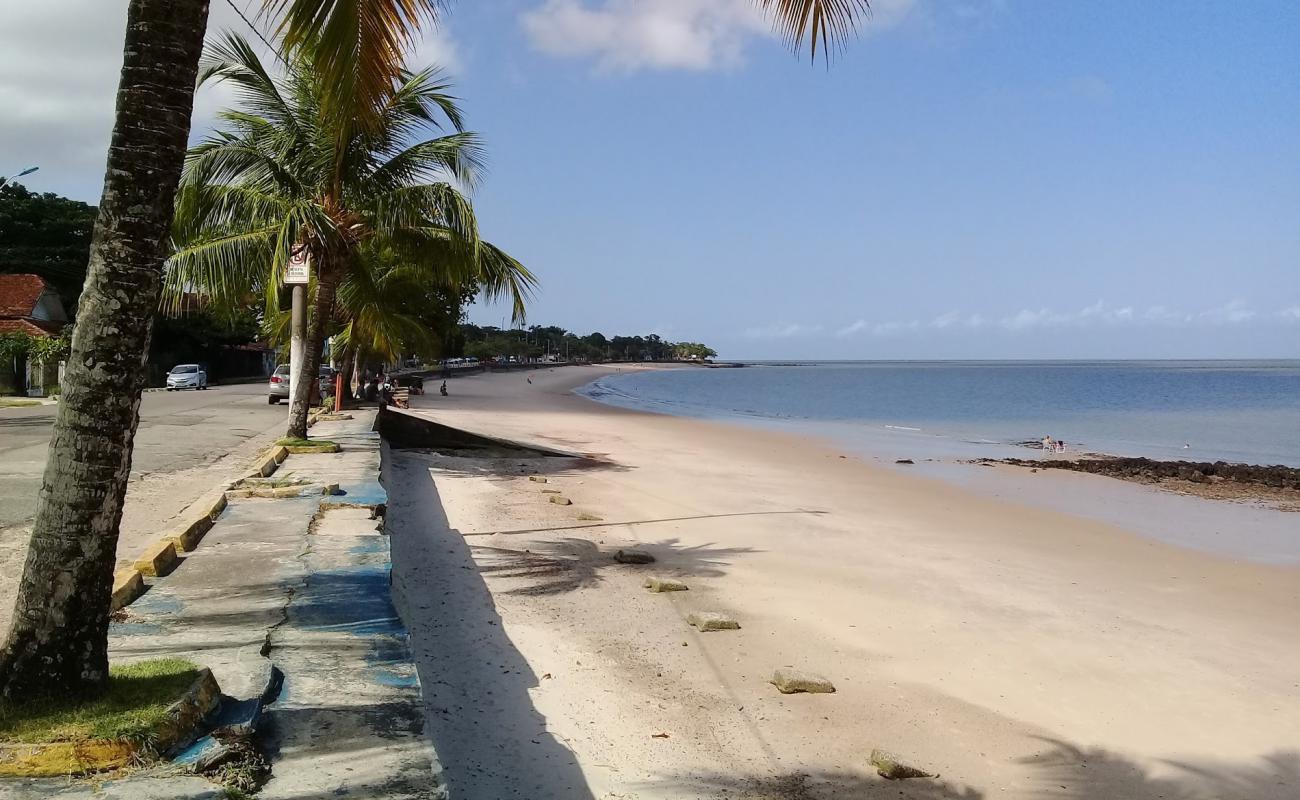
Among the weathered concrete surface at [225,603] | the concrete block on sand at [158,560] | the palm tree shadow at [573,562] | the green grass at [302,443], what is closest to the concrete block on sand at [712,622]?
the palm tree shadow at [573,562]

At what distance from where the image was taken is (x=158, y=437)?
56.7 ft

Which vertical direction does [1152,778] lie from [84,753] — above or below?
below

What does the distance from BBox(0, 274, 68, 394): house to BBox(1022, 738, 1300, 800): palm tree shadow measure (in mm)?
35775

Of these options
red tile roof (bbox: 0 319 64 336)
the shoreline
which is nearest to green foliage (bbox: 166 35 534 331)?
the shoreline

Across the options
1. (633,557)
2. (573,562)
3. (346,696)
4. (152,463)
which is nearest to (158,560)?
(346,696)

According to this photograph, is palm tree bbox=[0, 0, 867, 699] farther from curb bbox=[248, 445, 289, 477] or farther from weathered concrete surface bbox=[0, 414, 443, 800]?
curb bbox=[248, 445, 289, 477]

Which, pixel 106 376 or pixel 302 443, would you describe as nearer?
pixel 106 376

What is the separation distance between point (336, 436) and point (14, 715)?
→ 12.8 meters

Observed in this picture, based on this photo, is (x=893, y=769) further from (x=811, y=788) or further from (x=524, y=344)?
(x=524, y=344)

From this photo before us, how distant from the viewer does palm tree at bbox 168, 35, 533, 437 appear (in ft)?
41.1

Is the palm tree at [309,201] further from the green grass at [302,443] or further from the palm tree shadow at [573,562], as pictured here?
the palm tree shadow at [573,562]

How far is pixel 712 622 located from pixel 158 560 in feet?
12.4

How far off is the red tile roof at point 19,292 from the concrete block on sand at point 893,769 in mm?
41328

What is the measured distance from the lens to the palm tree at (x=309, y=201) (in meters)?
12.5
